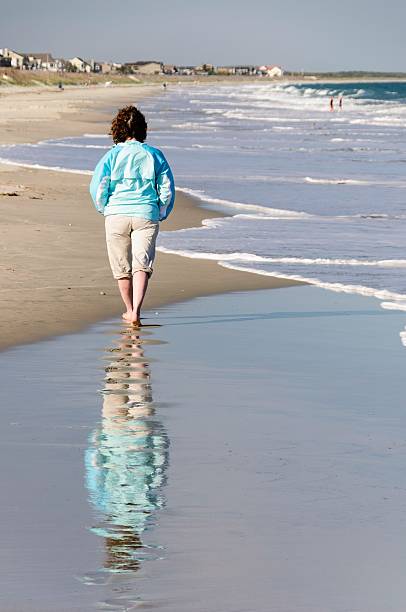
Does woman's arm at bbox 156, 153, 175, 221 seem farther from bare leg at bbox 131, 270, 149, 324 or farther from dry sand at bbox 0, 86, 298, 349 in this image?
dry sand at bbox 0, 86, 298, 349

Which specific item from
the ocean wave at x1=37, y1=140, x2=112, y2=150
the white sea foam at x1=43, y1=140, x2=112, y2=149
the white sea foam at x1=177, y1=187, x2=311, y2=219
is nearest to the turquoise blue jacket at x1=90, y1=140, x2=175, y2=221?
the white sea foam at x1=177, y1=187, x2=311, y2=219

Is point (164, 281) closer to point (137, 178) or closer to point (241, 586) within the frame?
point (137, 178)

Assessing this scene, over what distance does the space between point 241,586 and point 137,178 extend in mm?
4942

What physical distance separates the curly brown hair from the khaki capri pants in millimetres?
506

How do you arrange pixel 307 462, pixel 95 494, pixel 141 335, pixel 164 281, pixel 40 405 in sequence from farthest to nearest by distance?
pixel 164 281 < pixel 141 335 < pixel 40 405 < pixel 307 462 < pixel 95 494

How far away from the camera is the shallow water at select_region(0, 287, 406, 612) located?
146 inches

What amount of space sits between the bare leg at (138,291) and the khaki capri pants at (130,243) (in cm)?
3

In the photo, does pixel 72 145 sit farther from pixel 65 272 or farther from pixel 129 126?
pixel 129 126

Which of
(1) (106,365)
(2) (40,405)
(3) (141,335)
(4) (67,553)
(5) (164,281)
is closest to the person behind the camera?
(4) (67,553)

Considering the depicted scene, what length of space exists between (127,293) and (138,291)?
103mm

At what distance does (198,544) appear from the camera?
407cm

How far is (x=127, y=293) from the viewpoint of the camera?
8.47 metres

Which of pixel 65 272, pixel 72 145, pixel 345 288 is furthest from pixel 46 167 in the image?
pixel 345 288

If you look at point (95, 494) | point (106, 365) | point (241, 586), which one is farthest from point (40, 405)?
point (241, 586)
